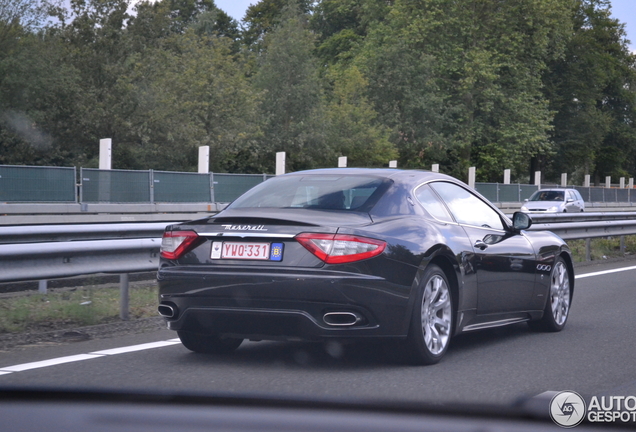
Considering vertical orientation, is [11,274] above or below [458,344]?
above

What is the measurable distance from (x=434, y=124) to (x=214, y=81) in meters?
15.8

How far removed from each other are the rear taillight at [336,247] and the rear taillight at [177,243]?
0.79 metres

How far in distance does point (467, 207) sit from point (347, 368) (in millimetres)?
1917

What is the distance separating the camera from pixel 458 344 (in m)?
7.30

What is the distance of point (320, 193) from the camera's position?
637 centimetres

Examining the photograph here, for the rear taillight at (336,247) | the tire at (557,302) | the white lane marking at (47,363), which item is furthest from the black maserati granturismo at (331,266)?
the tire at (557,302)

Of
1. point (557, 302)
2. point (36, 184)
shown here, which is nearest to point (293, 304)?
point (557, 302)

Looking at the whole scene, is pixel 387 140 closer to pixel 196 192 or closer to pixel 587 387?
pixel 196 192

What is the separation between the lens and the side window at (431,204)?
21.8 ft

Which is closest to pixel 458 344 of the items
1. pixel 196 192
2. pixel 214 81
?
pixel 196 192

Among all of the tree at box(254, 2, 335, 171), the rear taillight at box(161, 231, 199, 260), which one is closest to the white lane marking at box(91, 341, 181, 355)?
the rear taillight at box(161, 231, 199, 260)

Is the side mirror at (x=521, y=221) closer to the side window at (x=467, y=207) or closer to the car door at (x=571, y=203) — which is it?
the side window at (x=467, y=207)

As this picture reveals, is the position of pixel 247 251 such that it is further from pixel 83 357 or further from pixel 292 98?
pixel 292 98

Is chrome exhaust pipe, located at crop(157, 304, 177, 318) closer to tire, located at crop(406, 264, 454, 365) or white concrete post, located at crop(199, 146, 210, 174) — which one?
tire, located at crop(406, 264, 454, 365)
